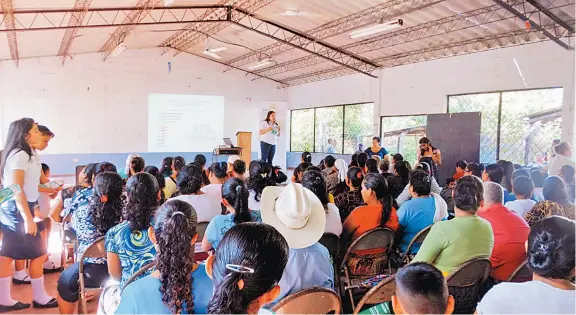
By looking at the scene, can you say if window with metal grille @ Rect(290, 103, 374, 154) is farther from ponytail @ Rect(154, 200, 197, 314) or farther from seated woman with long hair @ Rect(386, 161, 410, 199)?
ponytail @ Rect(154, 200, 197, 314)

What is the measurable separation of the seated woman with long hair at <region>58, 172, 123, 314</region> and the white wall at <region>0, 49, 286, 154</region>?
943 cm

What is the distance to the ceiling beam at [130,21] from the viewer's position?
7.23 metres

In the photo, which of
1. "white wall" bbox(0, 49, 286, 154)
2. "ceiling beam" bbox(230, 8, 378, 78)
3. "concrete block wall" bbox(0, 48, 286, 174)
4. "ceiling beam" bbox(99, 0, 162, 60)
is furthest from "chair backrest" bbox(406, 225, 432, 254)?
"white wall" bbox(0, 49, 286, 154)

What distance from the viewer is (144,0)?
7.00 m

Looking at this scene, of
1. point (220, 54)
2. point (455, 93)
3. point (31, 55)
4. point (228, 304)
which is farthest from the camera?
point (220, 54)

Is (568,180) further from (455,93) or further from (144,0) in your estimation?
(144,0)

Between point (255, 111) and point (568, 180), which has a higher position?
point (255, 111)

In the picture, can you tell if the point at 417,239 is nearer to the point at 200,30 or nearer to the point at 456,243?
the point at 456,243

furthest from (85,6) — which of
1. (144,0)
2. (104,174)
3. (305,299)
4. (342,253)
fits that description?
(305,299)

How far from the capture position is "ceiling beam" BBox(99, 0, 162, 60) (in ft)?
23.7

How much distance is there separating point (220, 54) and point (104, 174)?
396 inches

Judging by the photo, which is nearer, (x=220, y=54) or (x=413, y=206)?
(x=413, y=206)

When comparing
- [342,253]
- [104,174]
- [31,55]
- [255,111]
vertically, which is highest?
[31,55]

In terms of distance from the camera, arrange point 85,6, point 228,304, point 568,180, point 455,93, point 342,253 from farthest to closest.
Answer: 1. point 455,93
2. point 85,6
3. point 568,180
4. point 342,253
5. point 228,304
